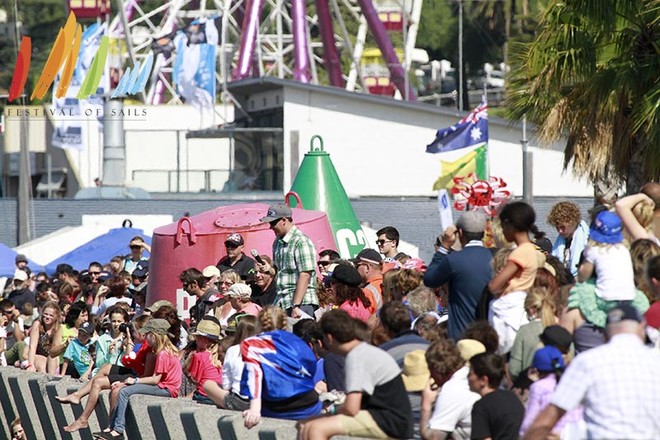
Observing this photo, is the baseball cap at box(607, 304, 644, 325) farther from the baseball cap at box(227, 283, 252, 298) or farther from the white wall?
the white wall

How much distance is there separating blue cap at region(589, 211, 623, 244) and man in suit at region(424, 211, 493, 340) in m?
1.14

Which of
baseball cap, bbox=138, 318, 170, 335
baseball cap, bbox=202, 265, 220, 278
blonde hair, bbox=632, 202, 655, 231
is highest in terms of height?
blonde hair, bbox=632, 202, 655, 231

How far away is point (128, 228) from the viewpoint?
108 feet

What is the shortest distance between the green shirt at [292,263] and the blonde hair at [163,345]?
3.37ft

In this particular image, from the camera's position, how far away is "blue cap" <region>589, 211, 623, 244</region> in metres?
9.20

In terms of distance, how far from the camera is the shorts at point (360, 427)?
9.05 m

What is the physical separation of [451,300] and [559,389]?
3.35 m

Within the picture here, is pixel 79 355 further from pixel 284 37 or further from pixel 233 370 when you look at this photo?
pixel 284 37

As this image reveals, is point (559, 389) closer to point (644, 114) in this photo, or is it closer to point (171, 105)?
point (644, 114)

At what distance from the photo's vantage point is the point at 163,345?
13148mm

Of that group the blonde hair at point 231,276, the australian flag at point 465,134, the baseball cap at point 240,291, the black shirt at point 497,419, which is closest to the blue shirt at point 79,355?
the blonde hair at point 231,276

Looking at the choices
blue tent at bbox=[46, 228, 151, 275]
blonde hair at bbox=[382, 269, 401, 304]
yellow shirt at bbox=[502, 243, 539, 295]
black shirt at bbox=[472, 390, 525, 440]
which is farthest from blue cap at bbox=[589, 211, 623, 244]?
blue tent at bbox=[46, 228, 151, 275]

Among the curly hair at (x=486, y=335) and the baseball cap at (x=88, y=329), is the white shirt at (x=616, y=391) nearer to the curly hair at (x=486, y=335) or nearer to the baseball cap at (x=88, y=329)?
the curly hair at (x=486, y=335)

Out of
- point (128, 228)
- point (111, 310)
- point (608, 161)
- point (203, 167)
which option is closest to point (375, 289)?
point (111, 310)
